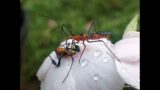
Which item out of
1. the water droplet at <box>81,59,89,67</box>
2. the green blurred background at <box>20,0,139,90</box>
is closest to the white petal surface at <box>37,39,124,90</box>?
the water droplet at <box>81,59,89,67</box>

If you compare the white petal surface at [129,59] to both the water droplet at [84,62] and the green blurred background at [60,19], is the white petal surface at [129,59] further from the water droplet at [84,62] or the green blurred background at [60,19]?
the green blurred background at [60,19]

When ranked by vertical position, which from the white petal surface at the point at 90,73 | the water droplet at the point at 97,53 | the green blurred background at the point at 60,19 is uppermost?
the green blurred background at the point at 60,19

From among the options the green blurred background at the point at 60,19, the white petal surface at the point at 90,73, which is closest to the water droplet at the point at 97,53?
the white petal surface at the point at 90,73

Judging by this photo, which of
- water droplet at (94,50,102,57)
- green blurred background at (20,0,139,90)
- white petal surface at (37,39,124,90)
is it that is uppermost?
green blurred background at (20,0,139,90)

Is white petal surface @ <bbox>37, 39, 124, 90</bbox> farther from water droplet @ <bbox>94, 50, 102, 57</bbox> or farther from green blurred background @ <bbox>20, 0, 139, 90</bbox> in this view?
green blurred background @ <bbox>20, 0, 139, 90</bbox>

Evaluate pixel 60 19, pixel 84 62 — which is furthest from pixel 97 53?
pixel 60 19

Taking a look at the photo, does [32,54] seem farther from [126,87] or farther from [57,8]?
[126,87]

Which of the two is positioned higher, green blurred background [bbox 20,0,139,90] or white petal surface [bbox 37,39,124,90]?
green blurred background [bbox 20,0,139,90]

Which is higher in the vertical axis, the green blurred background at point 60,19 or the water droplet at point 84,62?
the green blurred background at point 60,19

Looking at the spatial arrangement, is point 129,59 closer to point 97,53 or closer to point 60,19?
point 97,53
